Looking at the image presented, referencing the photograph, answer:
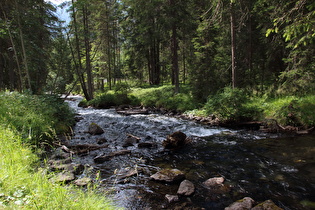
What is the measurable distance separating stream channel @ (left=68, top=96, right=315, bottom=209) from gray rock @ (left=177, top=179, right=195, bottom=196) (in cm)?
10

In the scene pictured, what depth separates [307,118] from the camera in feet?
27.5

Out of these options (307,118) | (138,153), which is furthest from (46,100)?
(307,118)

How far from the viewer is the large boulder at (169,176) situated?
4.80 metres

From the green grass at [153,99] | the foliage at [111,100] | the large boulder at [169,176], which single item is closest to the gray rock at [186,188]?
the large boulder at [169,176]

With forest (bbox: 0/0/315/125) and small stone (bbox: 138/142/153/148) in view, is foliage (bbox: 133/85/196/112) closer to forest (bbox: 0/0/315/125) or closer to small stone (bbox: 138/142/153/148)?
forest (bbox: 0/0/315/125)

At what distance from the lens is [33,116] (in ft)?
22.6

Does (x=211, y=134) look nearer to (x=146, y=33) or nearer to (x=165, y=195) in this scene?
(x=165, y=195)

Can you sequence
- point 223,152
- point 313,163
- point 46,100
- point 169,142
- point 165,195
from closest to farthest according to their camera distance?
point 165,195
point 313,163
point 223,152
point 169,142
point 46,100

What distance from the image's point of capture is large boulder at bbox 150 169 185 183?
480 cm

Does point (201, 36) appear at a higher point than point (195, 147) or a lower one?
higher

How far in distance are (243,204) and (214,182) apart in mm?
1026

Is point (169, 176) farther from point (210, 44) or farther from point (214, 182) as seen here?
point (210, 44)

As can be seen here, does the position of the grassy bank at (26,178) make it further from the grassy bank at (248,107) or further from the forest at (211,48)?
the grassy bank at (248,107)

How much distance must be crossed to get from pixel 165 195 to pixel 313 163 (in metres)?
4.51
